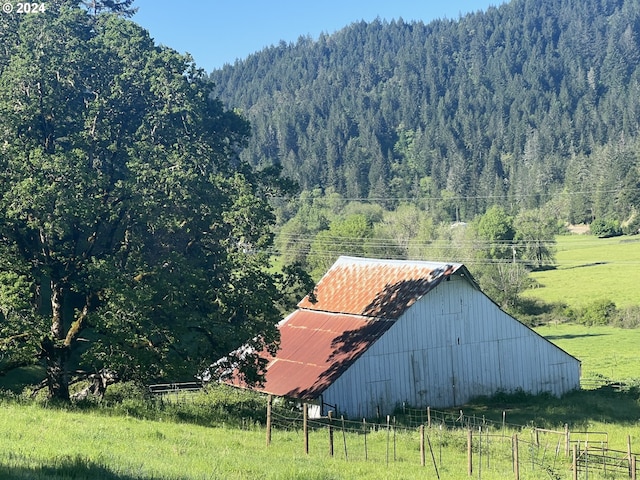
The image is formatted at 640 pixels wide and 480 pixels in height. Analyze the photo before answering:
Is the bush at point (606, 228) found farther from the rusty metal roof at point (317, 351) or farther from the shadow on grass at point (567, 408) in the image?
the rusty metal roof at point (317, 351)

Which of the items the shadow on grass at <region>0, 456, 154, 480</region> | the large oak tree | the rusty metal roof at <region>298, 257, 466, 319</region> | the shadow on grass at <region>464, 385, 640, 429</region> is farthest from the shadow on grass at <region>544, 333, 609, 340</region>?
the shadow on grass at <region>0, 456, 154, 480</region>

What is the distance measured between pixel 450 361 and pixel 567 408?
517 cm

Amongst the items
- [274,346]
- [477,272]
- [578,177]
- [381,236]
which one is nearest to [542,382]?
[274,346]

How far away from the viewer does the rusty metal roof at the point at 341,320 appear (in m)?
33.8

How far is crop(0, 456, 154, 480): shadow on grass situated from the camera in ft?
41.1

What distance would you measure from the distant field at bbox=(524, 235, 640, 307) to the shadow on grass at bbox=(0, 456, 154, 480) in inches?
2568

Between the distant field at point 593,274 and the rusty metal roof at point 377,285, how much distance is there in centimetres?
3964

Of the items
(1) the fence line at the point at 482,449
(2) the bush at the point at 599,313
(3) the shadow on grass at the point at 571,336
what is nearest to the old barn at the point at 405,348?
(1) the fence line at the point at 482,449

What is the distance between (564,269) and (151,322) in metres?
81.3

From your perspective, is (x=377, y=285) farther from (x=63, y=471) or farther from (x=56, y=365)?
(x=63, y=471)

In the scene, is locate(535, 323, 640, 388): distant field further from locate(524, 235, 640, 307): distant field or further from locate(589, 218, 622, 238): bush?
locate(589, 218, 622, 238): bush

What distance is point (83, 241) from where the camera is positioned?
3312 cm

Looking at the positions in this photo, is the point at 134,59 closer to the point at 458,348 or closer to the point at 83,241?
the point at 83,241

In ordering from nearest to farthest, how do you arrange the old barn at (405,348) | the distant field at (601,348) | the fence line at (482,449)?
the fence line at (482,449) < the old barn at (405,348) < the distant field at (601,348)
